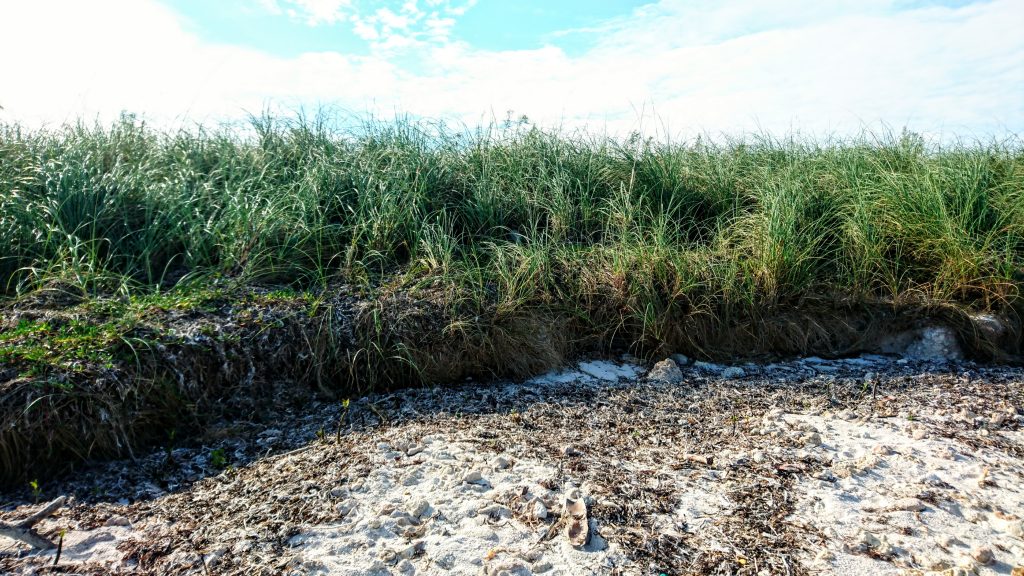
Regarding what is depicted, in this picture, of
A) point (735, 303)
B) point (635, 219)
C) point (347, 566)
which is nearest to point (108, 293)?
point (347, 566)

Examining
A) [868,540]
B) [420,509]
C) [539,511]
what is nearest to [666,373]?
[868,540]

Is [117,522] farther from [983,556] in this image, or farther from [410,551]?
[983,556]

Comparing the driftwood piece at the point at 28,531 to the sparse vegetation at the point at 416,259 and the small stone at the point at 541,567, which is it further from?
the small stone at the point at 541,567

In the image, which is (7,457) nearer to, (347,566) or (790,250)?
(347,566)

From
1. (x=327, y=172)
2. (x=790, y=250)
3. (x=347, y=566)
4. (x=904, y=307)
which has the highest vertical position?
(x=327, y=172)

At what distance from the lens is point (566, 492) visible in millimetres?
2496

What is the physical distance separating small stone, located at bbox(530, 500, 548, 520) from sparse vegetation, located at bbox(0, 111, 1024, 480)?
5.30 ft

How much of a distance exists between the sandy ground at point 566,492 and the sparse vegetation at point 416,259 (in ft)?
1.17

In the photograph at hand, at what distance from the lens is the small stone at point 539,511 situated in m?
2.35

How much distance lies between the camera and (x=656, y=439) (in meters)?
3.20

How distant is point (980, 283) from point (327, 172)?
4.94 metres

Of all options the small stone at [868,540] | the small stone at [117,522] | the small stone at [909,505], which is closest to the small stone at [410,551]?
the small stone at [117,522]

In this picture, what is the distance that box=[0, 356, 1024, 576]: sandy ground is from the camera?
222 cm

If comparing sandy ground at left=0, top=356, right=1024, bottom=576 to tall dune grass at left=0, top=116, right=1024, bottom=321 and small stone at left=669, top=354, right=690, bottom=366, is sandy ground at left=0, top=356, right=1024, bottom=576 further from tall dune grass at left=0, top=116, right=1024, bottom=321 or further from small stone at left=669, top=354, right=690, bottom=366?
tall dune grass at left=0, top=116, right=1024, bottom=321
